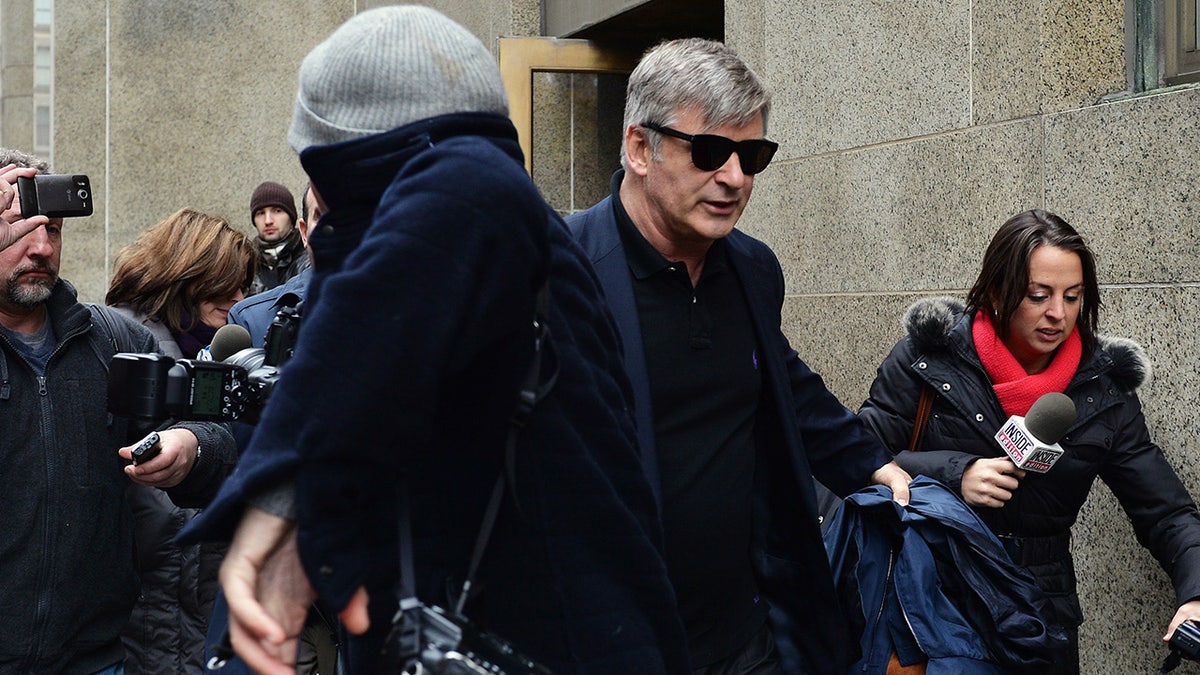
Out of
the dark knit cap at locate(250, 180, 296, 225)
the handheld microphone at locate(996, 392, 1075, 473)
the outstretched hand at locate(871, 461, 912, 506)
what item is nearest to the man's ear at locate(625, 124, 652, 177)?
the outstretched hand at locate(871, 461, 912, 506)

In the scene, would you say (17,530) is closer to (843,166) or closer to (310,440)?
(310,440)

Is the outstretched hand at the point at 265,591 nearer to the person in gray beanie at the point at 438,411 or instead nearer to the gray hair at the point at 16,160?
the person in gray beanie at the point at 438,411

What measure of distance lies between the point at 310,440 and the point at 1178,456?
11.4 feet

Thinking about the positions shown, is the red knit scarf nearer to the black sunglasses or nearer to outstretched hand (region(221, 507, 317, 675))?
the black sunglasses

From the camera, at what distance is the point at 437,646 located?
1.70 metres

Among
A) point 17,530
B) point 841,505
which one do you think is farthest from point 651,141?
point 17,530

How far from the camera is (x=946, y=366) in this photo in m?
4.09

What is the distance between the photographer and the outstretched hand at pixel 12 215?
354cm

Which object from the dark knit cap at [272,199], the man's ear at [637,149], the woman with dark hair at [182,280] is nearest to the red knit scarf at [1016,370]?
the man's ear at [637,149]

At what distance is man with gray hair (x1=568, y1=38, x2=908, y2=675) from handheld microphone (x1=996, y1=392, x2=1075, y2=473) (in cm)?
46

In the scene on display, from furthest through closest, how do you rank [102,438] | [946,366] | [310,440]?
1. [946,366]
2. [102,438]
3. [310,440]

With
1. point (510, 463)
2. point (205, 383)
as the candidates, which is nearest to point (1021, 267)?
point (205, 383)

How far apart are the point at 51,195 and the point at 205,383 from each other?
1272 millimetres

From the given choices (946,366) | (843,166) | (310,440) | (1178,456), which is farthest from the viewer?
(843,166)
